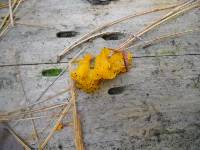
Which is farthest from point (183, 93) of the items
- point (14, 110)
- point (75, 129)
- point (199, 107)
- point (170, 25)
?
point (14, 110)

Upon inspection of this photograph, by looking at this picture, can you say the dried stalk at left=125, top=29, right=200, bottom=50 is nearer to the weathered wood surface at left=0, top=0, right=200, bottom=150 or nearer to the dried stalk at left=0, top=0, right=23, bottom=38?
the weathered wood surface at left=0, top=0, right=200, bottom=150

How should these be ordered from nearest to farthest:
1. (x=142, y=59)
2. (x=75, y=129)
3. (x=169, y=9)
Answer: (x=75, y=129), (x=142, y=59), (x=169, y=9)

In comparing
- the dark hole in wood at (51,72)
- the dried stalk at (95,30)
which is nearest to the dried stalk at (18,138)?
the dark hole in wood at (51,72)

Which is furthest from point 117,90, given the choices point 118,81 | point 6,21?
point 6,21

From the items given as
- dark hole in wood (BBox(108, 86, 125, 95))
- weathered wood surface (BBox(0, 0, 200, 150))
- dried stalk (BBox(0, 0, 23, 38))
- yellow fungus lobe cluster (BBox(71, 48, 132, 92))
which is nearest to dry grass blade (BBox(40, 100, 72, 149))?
weathered wood surface (BBox(0, 0, 200, 150))

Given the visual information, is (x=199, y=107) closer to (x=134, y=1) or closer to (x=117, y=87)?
(x=117, y=87)

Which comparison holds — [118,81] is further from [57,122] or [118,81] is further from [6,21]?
[6,21]
